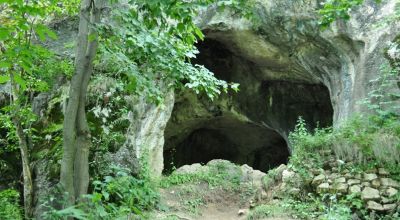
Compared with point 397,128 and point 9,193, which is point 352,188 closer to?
point 397,128

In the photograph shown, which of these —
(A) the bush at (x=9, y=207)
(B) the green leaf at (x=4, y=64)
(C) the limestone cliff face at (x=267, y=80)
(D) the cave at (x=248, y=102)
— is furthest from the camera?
(D) the cave at (x=248, y=102)

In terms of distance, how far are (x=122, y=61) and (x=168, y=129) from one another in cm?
845

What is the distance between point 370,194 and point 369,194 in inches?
0.5

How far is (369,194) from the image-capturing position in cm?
602

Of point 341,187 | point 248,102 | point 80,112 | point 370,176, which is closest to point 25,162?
point 80,112

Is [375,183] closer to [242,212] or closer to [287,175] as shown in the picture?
[287,175]

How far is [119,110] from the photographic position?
7234 millimetres

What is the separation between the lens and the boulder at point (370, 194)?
5961 mm

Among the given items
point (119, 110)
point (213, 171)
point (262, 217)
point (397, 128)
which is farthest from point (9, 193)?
point (397, 128)

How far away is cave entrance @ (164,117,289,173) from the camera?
1370cm

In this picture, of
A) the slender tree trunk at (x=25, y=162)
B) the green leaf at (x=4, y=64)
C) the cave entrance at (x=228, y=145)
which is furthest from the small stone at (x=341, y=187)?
the cave entrance at (x=228, y=145)

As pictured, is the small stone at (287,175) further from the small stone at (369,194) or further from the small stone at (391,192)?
the small stone at (391,192)

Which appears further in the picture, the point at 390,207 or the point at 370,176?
the point at 370,176

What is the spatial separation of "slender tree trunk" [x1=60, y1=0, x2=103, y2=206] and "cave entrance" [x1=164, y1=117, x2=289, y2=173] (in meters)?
9.12
